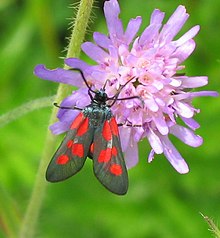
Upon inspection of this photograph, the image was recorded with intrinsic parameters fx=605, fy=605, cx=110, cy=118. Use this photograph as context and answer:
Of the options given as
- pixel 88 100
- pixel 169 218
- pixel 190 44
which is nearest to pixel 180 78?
pixel 190 44

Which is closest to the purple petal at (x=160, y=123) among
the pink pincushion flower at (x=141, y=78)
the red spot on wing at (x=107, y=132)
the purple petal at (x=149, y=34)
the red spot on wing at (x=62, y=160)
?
the pink pincushion flower at (x=141, y=78)

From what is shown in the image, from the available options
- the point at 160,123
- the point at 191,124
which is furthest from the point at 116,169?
the point at 191,124

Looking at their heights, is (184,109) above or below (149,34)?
below

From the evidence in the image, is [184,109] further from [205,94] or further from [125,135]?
[125,135]

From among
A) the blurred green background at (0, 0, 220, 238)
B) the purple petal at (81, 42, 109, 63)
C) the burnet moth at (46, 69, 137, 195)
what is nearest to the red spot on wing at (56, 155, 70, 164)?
the burnet moth at (46, 69, 137, 195)

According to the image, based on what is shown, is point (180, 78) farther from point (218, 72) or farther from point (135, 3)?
point (135, 3)

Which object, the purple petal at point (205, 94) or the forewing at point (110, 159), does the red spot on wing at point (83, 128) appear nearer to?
the forewing at point (110, 159)

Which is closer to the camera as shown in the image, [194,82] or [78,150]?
[78,150]

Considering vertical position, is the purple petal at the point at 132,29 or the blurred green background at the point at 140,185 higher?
the purple petal at the point at 132,29
